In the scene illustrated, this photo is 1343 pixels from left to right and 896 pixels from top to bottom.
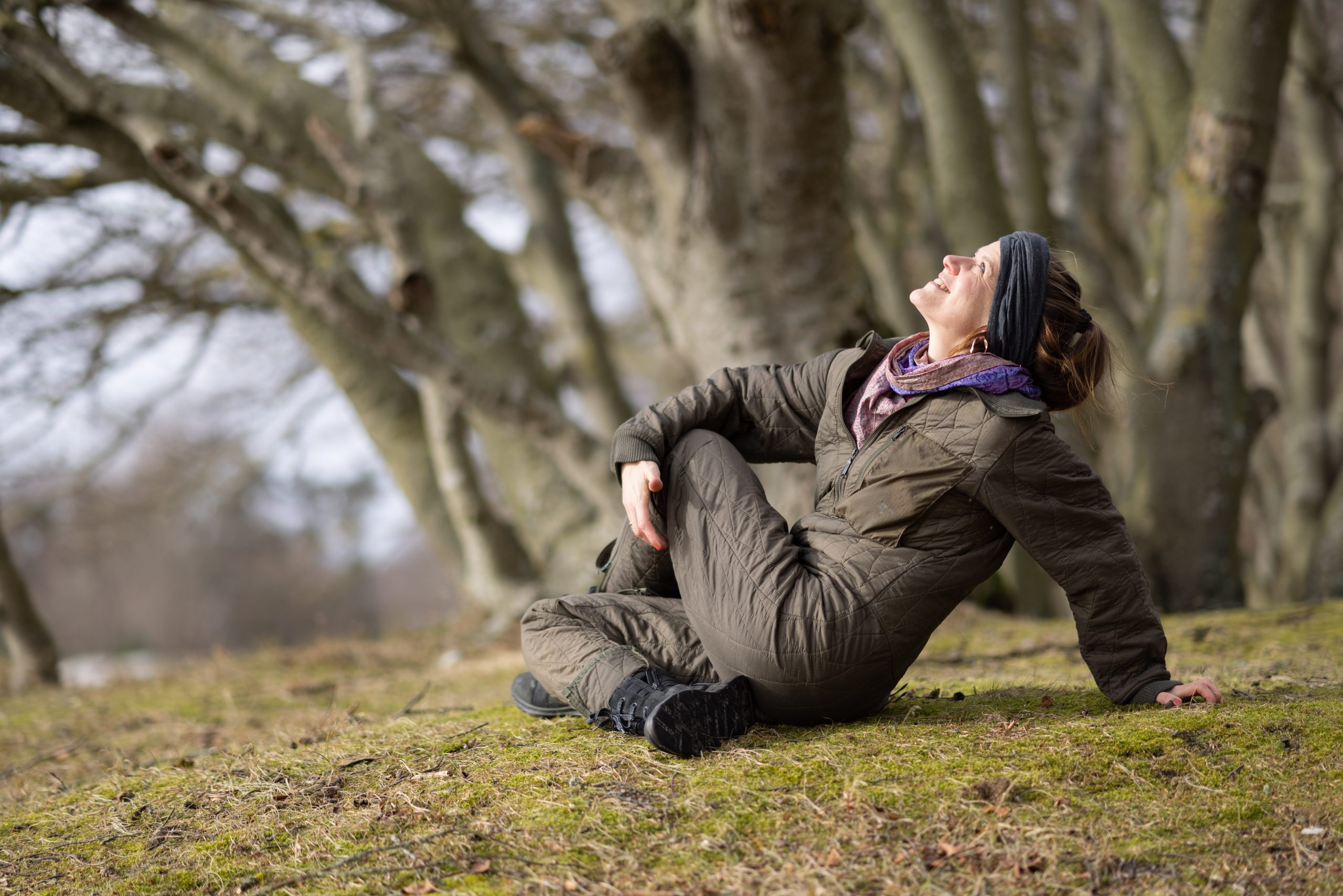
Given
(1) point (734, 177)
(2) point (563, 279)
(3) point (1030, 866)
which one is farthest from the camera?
(2) point (563, 279)

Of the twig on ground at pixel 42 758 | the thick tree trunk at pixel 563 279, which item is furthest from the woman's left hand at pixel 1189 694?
the thick tree trunk at pixel 563 279

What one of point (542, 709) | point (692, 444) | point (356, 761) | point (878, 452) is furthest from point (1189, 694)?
point (356, 761)

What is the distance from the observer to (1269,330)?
33.8ft

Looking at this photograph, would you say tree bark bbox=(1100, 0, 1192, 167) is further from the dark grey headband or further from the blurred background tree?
the dark grey headband

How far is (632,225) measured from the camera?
216 inches

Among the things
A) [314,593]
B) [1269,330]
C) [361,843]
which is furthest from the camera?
[314,593]

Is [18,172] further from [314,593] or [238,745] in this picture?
[314,593]

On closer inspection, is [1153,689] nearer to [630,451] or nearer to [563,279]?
[630,451]

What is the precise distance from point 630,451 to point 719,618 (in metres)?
0.49

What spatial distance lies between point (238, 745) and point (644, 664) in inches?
64.5

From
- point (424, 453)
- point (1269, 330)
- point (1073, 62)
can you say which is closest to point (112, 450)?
point (424, 453)

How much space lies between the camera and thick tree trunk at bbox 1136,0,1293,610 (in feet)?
16.4

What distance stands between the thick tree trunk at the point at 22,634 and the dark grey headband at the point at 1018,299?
6.57 m

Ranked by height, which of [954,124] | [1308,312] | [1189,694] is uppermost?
[954,124]
